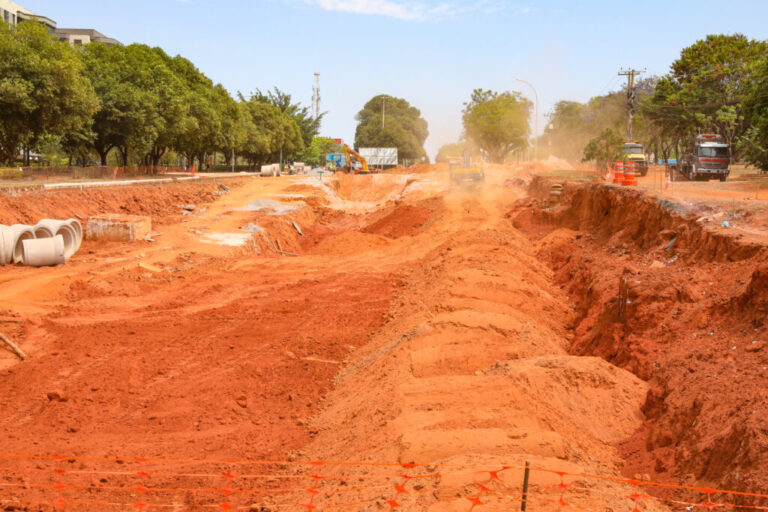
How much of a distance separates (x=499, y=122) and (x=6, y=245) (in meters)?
62.0

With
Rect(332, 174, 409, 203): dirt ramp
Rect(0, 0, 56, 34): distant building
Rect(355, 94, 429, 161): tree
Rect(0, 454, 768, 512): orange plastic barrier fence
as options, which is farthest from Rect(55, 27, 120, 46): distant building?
Rect(0, 454, 768, 512): orange plastic barrier fence

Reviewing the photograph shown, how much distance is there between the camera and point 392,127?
110m

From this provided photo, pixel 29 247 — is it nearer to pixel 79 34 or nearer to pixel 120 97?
pixel 120 97

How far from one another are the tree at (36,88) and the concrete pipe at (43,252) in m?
12.8

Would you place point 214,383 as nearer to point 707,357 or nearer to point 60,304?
point 60,304

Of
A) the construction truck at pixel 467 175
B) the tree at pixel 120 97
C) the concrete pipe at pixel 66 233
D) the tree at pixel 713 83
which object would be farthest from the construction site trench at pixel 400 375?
the tree at pixel 713 83

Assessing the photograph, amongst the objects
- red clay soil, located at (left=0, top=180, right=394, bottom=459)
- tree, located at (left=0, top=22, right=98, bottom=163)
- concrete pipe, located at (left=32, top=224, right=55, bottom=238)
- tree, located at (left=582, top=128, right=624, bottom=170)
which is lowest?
red clay soil, located at (left=0, top=180, right=394, bottom=459)

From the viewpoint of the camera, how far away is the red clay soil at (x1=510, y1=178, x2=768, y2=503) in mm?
6484

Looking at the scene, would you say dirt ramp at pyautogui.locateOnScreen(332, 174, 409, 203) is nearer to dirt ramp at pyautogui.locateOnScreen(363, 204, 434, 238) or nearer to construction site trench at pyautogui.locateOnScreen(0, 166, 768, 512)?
dirt ramp at pyautogui.locateOnScreen(363, 204, 434, 238)

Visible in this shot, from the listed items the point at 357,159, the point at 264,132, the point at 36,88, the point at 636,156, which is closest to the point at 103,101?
the point at 36,88

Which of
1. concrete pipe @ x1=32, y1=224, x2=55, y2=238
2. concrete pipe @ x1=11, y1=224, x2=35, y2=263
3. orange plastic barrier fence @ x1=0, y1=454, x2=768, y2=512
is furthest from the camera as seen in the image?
concrete pipe @ x1=32, y1=224, x2=55, y2=238

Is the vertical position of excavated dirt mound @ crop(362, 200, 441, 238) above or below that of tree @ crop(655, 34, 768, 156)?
below

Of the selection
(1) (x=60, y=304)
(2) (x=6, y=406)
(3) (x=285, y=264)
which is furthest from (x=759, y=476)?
(3) (x=285, y=264)

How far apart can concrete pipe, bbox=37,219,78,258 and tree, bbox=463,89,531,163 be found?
194ft
